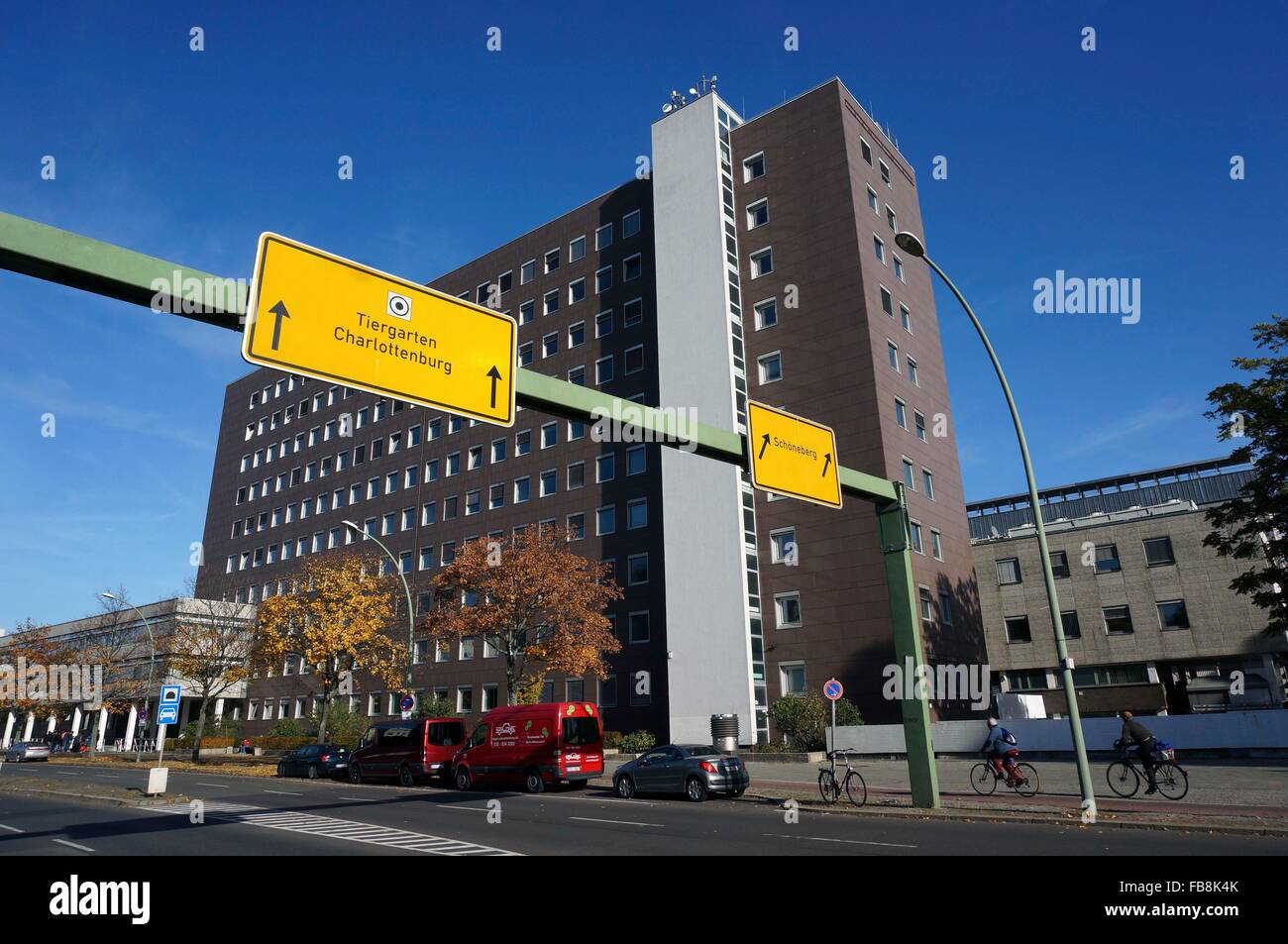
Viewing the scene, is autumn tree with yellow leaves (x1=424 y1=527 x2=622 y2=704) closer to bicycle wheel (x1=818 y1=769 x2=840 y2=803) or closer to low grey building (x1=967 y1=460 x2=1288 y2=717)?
bicycle wheel (x1=818 y1=769 x2=840 y2=803)

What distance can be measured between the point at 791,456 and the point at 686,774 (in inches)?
411

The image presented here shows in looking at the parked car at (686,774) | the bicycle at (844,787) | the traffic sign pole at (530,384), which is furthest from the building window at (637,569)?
the traffic sign pole at (530,384)

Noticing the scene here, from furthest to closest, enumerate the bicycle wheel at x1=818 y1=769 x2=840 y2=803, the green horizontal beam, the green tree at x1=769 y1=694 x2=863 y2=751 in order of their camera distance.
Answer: the green tree at x1=769 y1=694 x2=863 y2=751 → the bicycle wheel at x1=818 y1=769 x2=840 y2=803 → the green horizontal beam

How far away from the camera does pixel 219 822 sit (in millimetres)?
15422

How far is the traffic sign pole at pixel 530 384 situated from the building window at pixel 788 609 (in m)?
20.0

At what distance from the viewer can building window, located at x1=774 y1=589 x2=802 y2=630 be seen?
3697cm

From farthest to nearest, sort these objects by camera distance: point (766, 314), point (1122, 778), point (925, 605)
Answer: point (766, 314)
point (925, 605)
point (1122, 778)

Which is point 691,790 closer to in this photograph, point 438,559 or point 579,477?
point 579,477

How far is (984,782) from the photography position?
18.3m

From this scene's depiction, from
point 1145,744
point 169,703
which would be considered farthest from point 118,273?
point 1145,744
